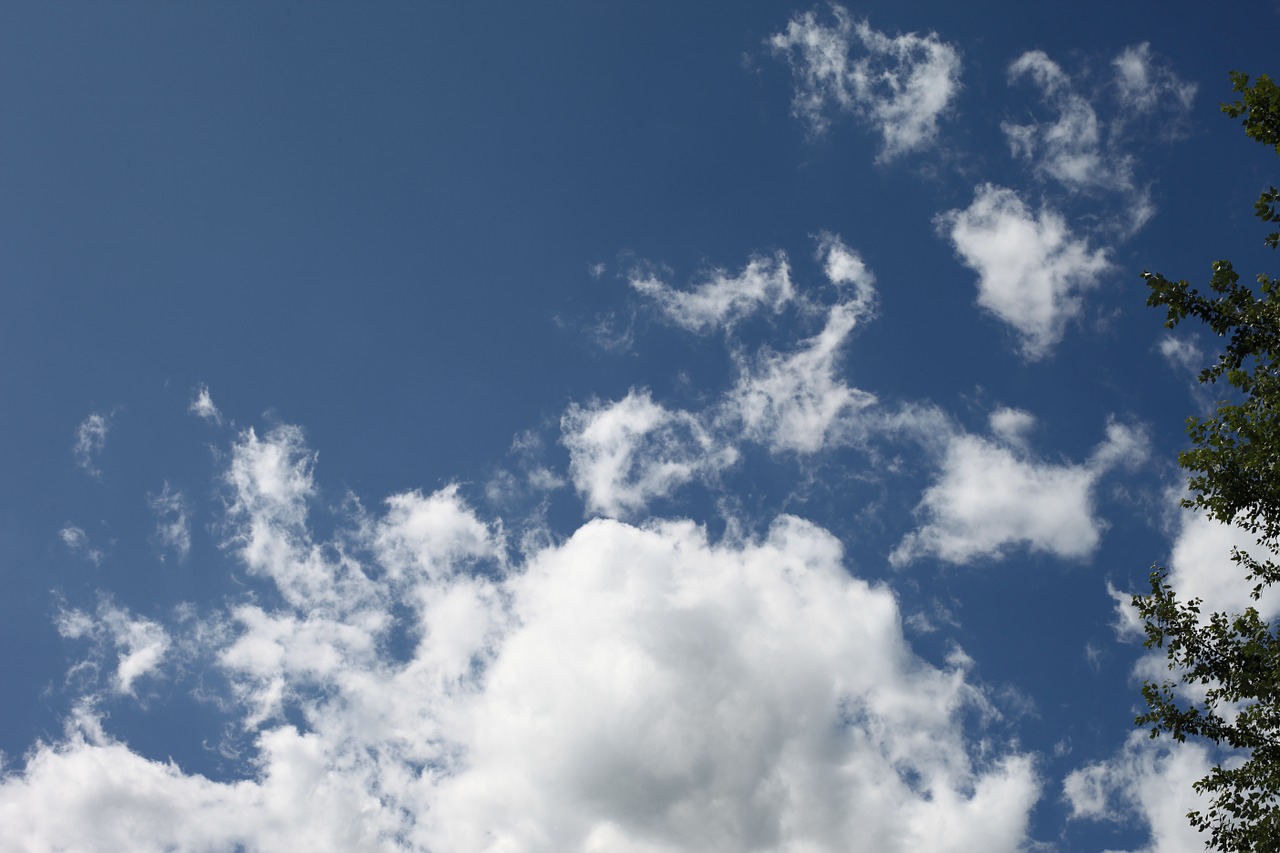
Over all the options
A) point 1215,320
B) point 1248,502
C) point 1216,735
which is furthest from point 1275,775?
point 1215,320

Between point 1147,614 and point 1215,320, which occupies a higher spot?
point 1215,320

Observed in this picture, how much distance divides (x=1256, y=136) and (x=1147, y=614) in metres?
10.7

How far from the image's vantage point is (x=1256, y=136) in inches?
715

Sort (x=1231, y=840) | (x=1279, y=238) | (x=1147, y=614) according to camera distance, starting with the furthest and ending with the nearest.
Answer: (x=1147, y=614) → (x=1231, y=840) → (x=1279, y=238)

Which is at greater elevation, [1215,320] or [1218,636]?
[1215,320]

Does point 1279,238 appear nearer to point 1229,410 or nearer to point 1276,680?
point 1229,410

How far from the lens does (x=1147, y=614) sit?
2047cm

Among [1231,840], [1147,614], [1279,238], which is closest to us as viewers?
[1279,238]

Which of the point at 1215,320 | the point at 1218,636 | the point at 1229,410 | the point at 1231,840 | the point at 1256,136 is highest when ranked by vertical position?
the point at 1256,136

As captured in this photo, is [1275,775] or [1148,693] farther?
[1148,693]

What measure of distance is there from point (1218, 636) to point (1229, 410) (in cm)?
516

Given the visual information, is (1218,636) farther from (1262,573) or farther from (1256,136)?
(1256,136)

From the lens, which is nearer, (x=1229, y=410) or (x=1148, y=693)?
(x=1229, y=410)


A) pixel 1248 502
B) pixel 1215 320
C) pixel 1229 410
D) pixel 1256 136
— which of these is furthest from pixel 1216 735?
pixel 1256 136
